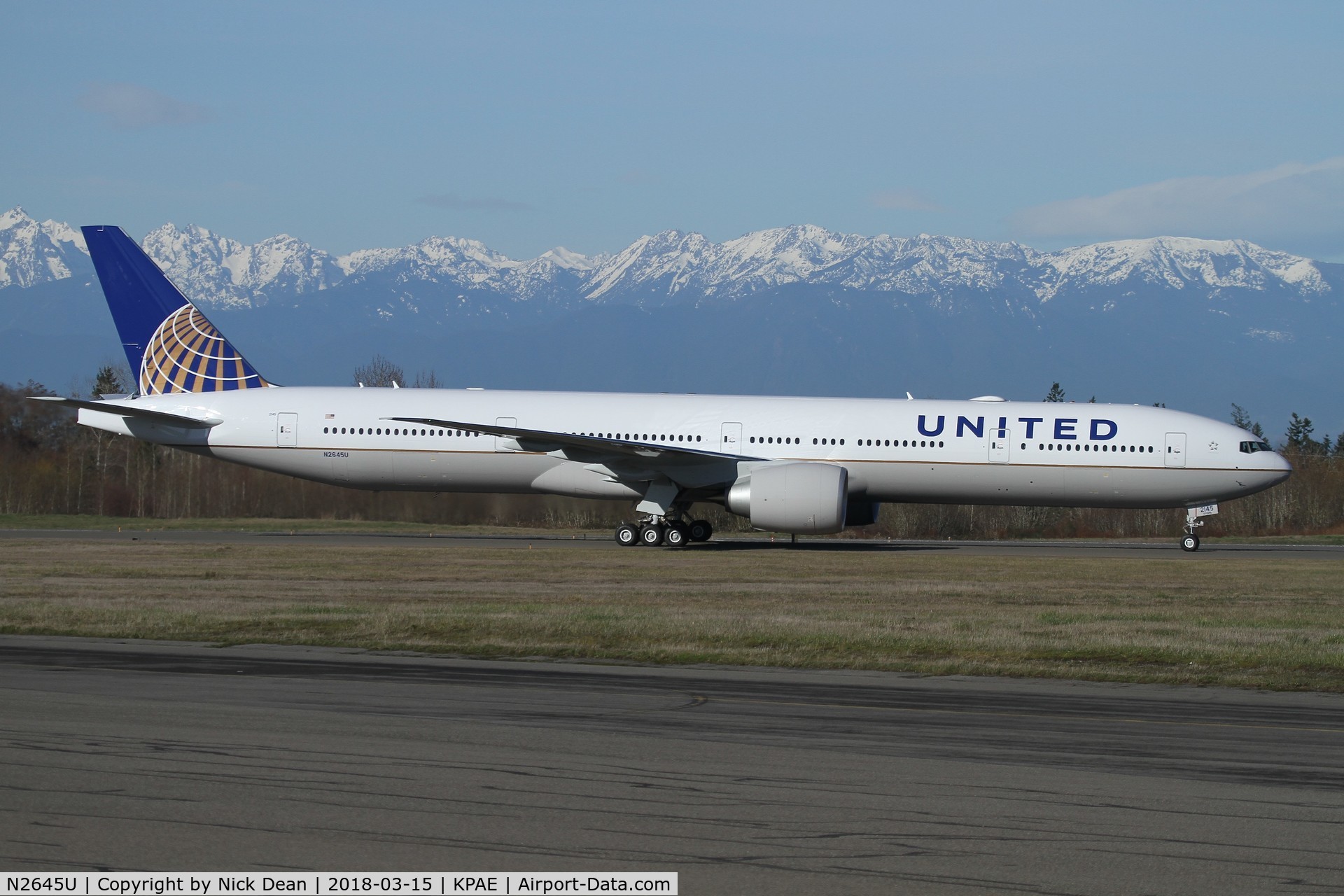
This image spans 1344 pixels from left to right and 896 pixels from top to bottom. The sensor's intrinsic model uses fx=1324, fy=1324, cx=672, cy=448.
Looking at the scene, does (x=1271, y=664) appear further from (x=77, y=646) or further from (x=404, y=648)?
(x=77, y=646)

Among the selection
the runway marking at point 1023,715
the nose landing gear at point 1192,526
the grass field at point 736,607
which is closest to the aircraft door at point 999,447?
the grass field at point 736,607

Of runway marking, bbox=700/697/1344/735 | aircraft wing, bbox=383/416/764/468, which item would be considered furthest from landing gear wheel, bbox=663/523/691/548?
runway marking, bbox=700/697/1344/735

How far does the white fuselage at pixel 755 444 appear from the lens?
3158 centimetres

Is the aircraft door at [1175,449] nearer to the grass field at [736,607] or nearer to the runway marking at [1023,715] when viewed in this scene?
the grass field at [736,607]

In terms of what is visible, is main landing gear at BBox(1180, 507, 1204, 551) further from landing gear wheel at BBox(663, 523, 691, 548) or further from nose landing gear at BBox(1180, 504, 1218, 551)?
landing gear wheel at BBox(663, 523, 691, 548)

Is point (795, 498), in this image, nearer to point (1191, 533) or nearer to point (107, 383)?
point (1191, 533)

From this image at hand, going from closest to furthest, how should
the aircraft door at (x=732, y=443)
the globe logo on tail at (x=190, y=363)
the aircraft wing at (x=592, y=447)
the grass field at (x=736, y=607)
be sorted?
the grass field at (x=736, y=607) → the aircraft wing at (x=592, y=447) → the aircraft door at (x=732, y=443) → the globe logo on tail at (x=190, y=363)

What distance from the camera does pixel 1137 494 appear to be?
3194 cm

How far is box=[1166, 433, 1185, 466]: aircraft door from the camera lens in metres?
31.6

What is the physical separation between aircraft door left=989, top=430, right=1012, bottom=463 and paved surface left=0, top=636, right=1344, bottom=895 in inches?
767

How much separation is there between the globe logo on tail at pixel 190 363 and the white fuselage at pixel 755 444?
51.1 inches

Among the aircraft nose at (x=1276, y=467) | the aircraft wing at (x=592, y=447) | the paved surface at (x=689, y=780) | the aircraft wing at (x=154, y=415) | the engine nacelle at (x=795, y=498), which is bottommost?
the paved surface at (x=689, y=780)

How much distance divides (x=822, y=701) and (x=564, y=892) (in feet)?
18.3

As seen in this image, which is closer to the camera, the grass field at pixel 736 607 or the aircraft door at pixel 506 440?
the grass field at pixel 736 607
